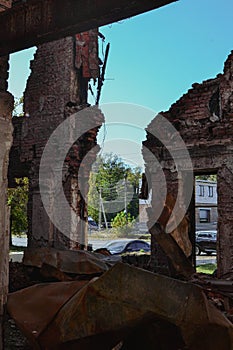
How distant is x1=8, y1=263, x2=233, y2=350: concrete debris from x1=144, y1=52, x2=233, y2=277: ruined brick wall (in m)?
4.27

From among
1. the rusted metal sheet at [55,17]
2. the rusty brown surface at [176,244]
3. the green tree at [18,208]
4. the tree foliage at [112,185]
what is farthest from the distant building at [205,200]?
the rusted metal sheet at [55,17]

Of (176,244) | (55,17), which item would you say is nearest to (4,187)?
(55,17)

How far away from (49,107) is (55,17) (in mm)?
6495

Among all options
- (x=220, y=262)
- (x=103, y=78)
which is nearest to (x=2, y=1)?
(x=220, y=262)

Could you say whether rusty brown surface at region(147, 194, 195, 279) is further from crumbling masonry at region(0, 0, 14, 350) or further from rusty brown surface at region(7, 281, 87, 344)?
crumbling masonry at region(0, 0, 14, 350)

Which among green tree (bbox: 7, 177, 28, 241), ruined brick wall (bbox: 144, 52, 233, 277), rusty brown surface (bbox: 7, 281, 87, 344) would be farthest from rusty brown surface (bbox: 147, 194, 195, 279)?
green tree (bbox: 7, 177, 28, 241)

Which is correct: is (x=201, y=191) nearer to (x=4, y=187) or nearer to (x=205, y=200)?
(x=205, y=200)

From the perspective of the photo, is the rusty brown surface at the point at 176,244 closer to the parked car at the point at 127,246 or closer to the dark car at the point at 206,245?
the parked car at the point at 127,246

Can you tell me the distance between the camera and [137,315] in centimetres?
256

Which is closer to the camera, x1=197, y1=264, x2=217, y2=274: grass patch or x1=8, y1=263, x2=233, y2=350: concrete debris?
x1=8, y1=263, x2=233, y2=350: concrete debris

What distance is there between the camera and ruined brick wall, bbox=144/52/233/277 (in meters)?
6.93

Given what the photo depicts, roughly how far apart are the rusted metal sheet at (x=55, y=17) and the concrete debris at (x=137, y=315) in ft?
5.70

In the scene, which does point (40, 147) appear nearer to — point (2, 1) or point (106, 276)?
point (2, 1)

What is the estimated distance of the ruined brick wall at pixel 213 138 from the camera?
6926mm
